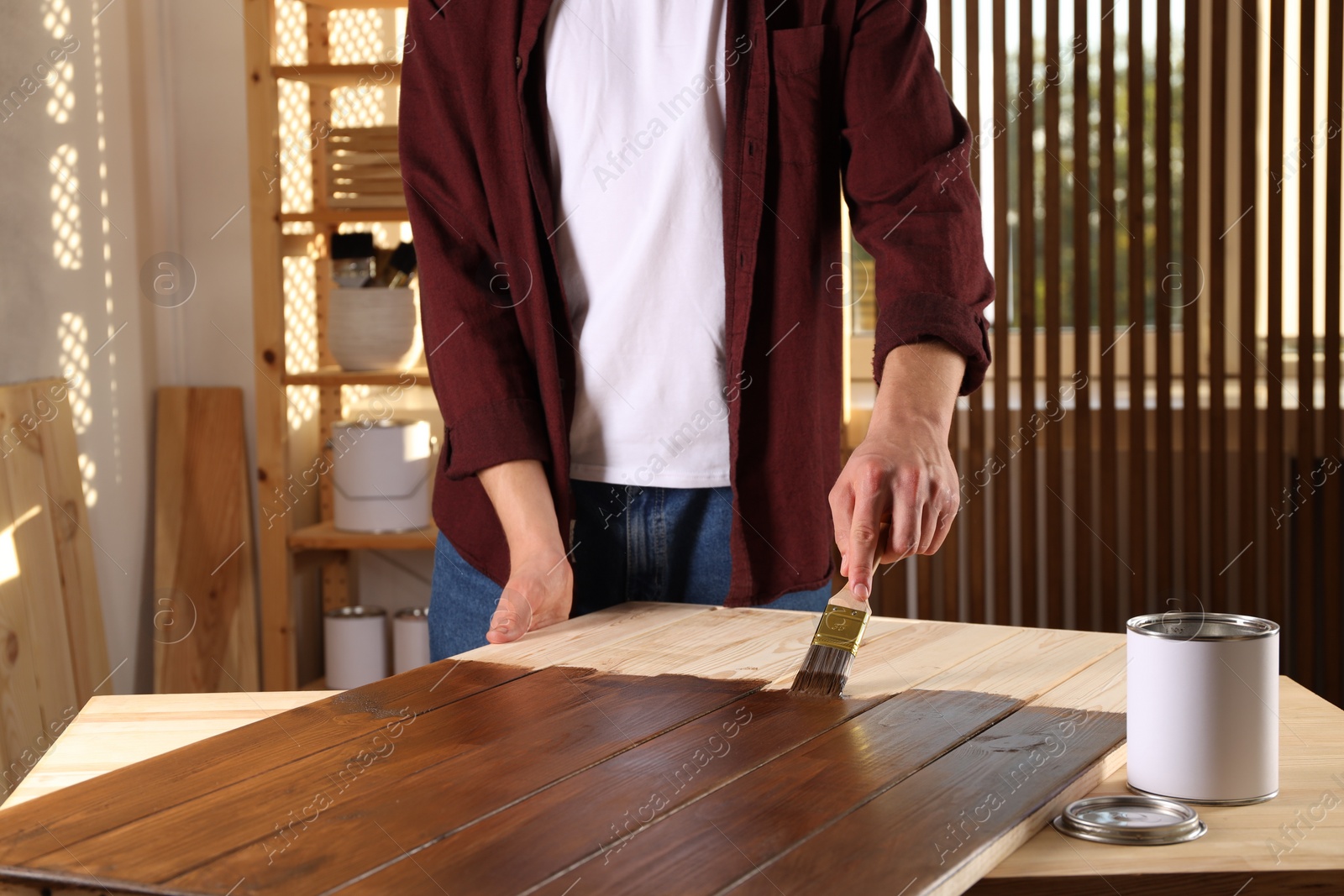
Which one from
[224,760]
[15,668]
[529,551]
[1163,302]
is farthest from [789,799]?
[1163,302]

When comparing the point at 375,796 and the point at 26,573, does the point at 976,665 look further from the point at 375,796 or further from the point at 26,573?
the point at 26,573

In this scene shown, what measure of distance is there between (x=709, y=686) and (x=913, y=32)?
0.67m

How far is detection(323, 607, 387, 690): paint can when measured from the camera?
2.63 m

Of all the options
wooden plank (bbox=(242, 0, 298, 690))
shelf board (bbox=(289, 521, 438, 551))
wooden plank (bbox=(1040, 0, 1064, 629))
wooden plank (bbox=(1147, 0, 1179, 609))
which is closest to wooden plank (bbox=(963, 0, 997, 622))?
wooden plank (bbox=(1040, 0, 1064, 629))

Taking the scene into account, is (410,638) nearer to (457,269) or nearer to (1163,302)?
(457,269)

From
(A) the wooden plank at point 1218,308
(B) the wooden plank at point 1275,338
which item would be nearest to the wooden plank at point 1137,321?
(A) the wooden plank at point 1218,308

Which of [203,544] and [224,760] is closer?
[224,760]

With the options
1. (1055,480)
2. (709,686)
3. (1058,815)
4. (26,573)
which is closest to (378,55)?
(26,573)

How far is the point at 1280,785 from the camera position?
29.7 inches

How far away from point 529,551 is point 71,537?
4.70 ft

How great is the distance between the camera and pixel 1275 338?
→ 2.63 metres

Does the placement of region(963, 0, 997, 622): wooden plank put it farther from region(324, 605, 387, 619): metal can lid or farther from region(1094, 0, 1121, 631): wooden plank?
region(324, 605, 387, 619): metal can lid

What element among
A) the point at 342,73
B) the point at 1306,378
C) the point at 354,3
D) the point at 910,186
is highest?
the point at 354,3

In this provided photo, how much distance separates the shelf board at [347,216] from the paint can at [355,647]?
2.69ft
